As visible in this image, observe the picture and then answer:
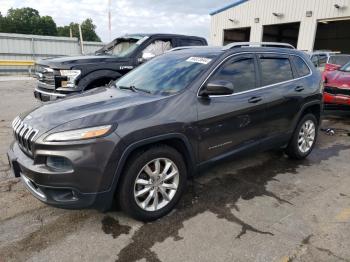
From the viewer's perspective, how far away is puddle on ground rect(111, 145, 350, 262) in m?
2.88

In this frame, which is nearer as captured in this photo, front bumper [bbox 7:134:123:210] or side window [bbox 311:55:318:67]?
front bumper [bbox 7:134:123:210]

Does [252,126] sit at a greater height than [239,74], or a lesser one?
lesser

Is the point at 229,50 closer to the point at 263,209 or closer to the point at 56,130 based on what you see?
the point at 263,209

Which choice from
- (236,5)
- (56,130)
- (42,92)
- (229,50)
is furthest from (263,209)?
(236,5)

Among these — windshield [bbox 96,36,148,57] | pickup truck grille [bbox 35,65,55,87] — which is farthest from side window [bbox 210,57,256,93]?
pickup truck grille [bbox 35,65,55,87]

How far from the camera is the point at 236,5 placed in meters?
26.5

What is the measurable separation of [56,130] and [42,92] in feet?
14.2

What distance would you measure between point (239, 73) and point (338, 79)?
4989 millimetres

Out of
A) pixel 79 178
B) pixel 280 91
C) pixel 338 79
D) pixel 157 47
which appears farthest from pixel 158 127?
pixel 338 79

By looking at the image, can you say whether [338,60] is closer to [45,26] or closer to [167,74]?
[167,74]

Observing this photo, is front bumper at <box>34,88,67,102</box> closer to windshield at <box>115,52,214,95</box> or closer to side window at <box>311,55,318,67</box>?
windshield at <box>115,52,214,95</box>

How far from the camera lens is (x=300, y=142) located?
16.4ft

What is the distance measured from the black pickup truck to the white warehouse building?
53.5 feet

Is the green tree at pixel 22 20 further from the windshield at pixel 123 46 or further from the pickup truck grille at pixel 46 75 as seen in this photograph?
the pickup truck grille at pixel 46 75
